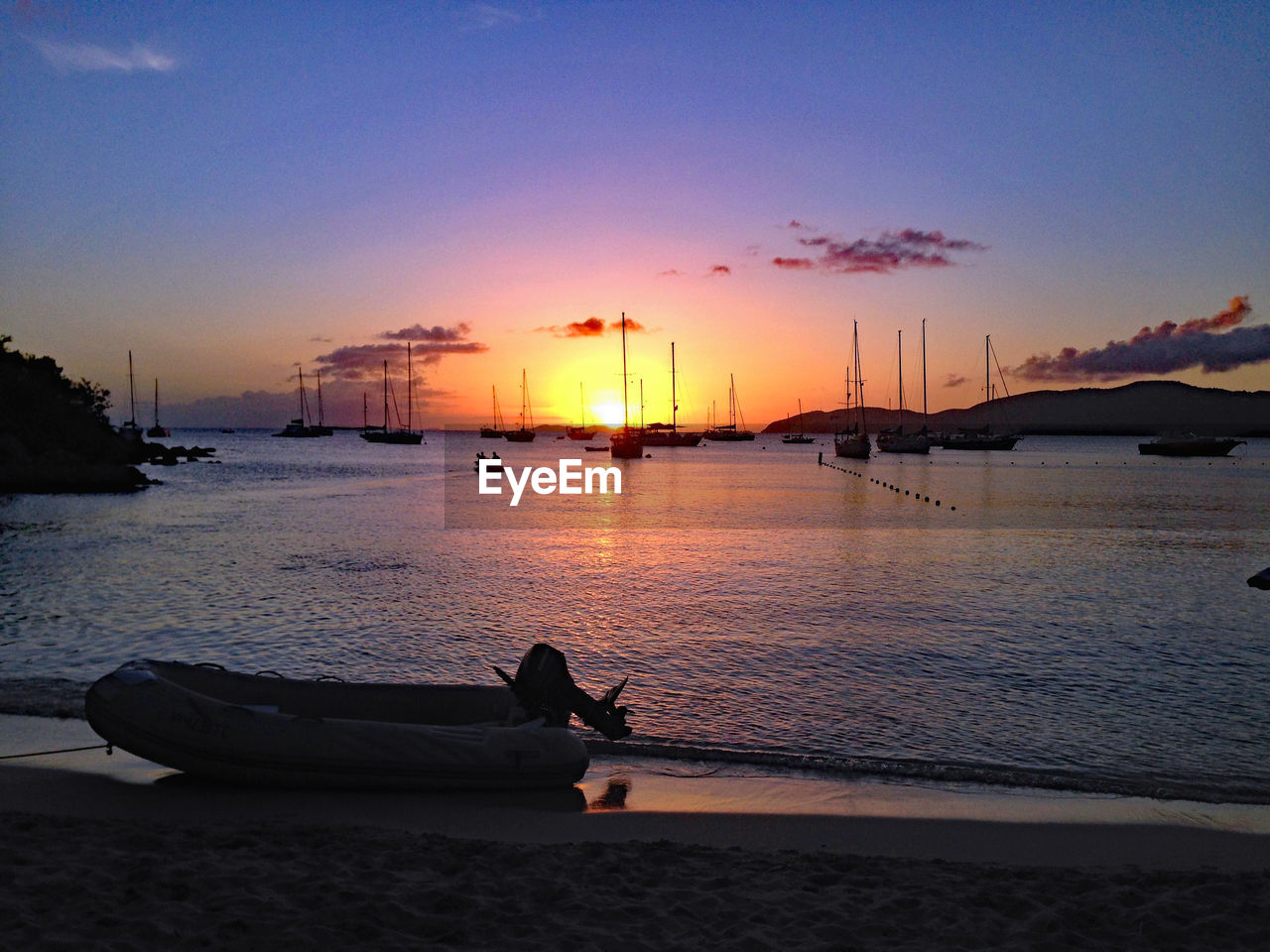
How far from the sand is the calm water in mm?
2205

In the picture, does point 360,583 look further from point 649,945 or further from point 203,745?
point 649,945

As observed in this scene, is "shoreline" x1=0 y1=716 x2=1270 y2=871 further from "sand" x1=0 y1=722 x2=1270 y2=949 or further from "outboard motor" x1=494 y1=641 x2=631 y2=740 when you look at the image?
"outboard motor" x1=494 y1=641 x2=631 y2=740

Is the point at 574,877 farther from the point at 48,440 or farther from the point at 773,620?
the point at 48,440

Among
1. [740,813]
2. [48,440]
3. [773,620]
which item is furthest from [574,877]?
[48,440]

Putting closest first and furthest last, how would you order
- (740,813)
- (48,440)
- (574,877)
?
(574,877) → (740,813) → (48,440)

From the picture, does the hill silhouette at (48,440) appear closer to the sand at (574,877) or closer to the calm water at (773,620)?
the calm water at (773,620)

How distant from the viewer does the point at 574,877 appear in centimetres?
607

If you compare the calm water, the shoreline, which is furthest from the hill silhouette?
the shoreline

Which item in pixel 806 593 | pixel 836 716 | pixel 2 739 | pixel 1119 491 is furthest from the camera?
pixel 1119 491

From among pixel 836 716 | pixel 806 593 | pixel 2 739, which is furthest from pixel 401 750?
pixel 806 593

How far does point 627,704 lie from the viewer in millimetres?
11930

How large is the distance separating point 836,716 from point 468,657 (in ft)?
22.4

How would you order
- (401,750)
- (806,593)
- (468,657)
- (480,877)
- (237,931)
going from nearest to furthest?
1. (237,931)
2. (480,877)
3. (401,750)
4. (468,657)
5. (806,593)

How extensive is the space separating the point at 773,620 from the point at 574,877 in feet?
41.3
